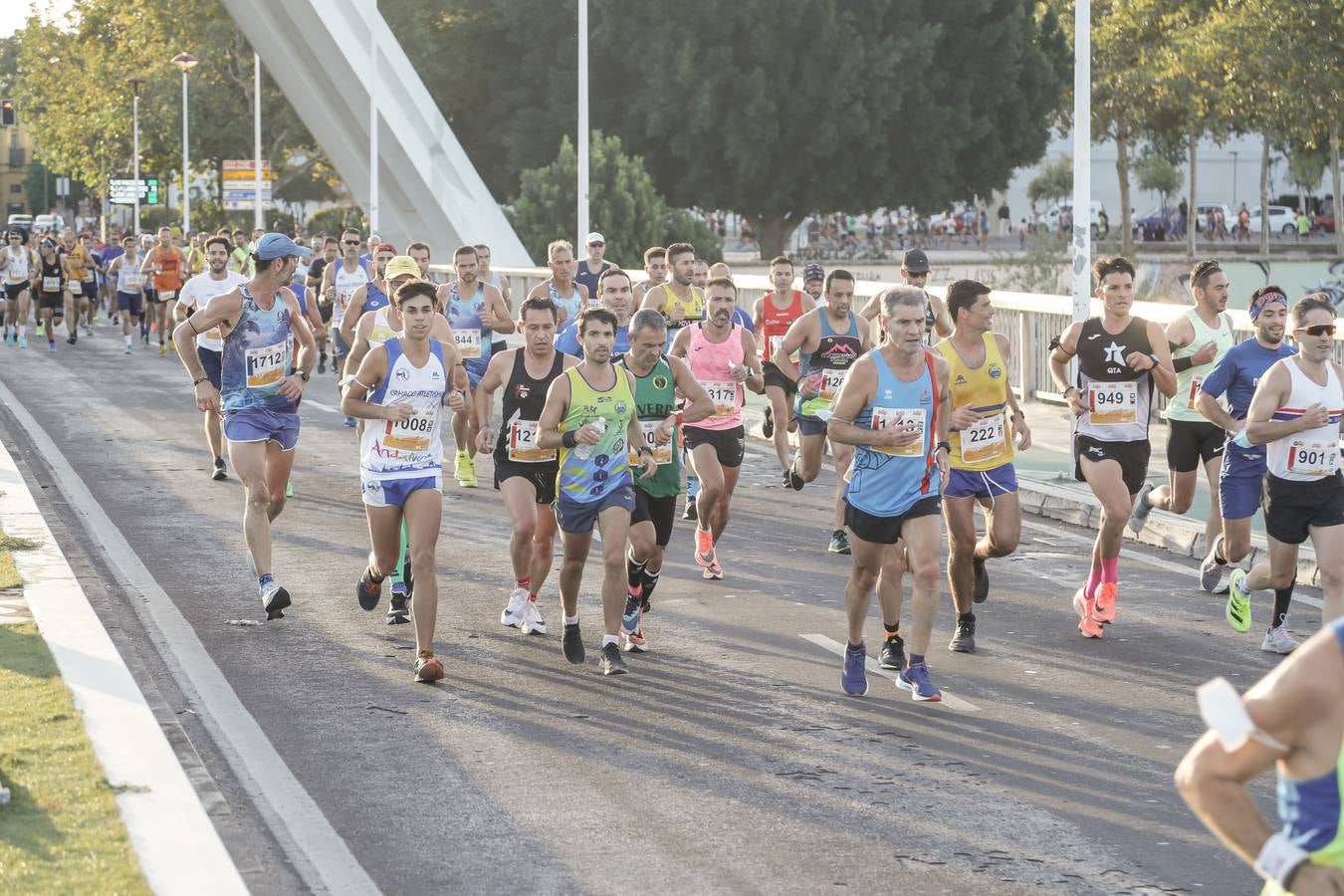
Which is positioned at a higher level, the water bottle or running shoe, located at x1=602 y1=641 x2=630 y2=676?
the water bottle

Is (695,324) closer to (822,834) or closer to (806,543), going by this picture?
(806,543)

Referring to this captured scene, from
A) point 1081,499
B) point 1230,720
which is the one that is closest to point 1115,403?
point 1081,499

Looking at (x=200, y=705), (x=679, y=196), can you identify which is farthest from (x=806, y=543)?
(x=679, y=196)

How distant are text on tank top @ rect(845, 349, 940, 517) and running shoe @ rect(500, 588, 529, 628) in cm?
238

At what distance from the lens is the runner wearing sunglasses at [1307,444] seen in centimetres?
970

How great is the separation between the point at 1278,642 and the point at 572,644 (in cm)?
348

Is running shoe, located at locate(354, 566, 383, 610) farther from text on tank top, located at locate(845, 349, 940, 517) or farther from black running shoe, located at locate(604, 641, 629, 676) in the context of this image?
text on tank top, located at locate(845, 349, 940, 517)

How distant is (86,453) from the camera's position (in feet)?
62.3

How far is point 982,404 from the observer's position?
1032cm

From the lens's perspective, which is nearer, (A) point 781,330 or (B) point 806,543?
(B) point 806,543

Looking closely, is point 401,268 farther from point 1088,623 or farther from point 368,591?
point 1088,623

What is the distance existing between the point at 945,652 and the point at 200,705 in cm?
372

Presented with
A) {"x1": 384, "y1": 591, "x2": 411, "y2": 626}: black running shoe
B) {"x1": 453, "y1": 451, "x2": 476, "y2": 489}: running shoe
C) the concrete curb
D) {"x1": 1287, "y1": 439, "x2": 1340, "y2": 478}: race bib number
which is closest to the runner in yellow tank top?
{"x1": 1287, "y1": 439, "x2": 1340, "y2": 478}: race bib number

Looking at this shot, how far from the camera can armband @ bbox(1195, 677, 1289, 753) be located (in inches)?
123
